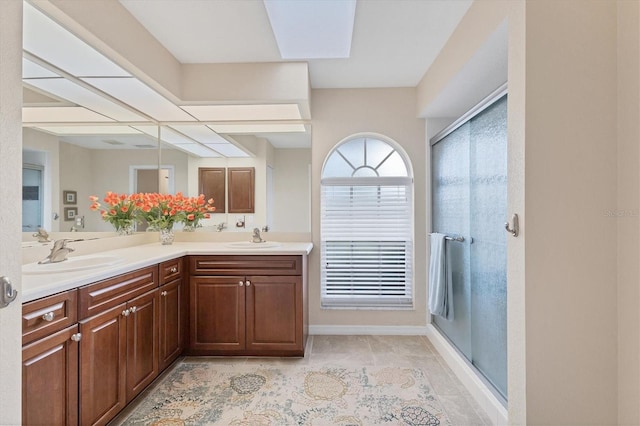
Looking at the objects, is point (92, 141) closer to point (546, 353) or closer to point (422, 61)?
point (422, 61)

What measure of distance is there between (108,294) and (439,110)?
2849mm

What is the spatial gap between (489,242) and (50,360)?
7.44 ft

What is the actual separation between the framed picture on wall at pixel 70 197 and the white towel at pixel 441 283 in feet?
8.92

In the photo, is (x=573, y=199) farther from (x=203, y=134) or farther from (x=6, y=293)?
(x=203, y=134)

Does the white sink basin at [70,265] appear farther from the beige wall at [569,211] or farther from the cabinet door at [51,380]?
the beige wall at [569,211]

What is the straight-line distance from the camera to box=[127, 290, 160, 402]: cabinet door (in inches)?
73.5

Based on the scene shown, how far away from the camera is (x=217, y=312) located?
8.46 ft

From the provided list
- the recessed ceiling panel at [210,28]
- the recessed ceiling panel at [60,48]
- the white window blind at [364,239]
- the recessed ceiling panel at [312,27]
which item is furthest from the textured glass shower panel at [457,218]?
the recessed ceiling panel at [60,48]

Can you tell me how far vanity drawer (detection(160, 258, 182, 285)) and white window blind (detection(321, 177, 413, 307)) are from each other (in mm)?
1340

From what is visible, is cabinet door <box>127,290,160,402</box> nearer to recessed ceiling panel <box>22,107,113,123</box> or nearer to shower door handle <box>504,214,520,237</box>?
recessed ceiling panel <box>22,107,113,123</box>

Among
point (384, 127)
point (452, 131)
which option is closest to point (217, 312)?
point (384, 127)

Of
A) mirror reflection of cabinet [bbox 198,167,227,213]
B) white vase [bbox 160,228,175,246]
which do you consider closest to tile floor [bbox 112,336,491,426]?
white vase [bbox 160,228,175,246]

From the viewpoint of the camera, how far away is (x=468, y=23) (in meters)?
1.98

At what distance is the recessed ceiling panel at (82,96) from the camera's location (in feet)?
6.49
